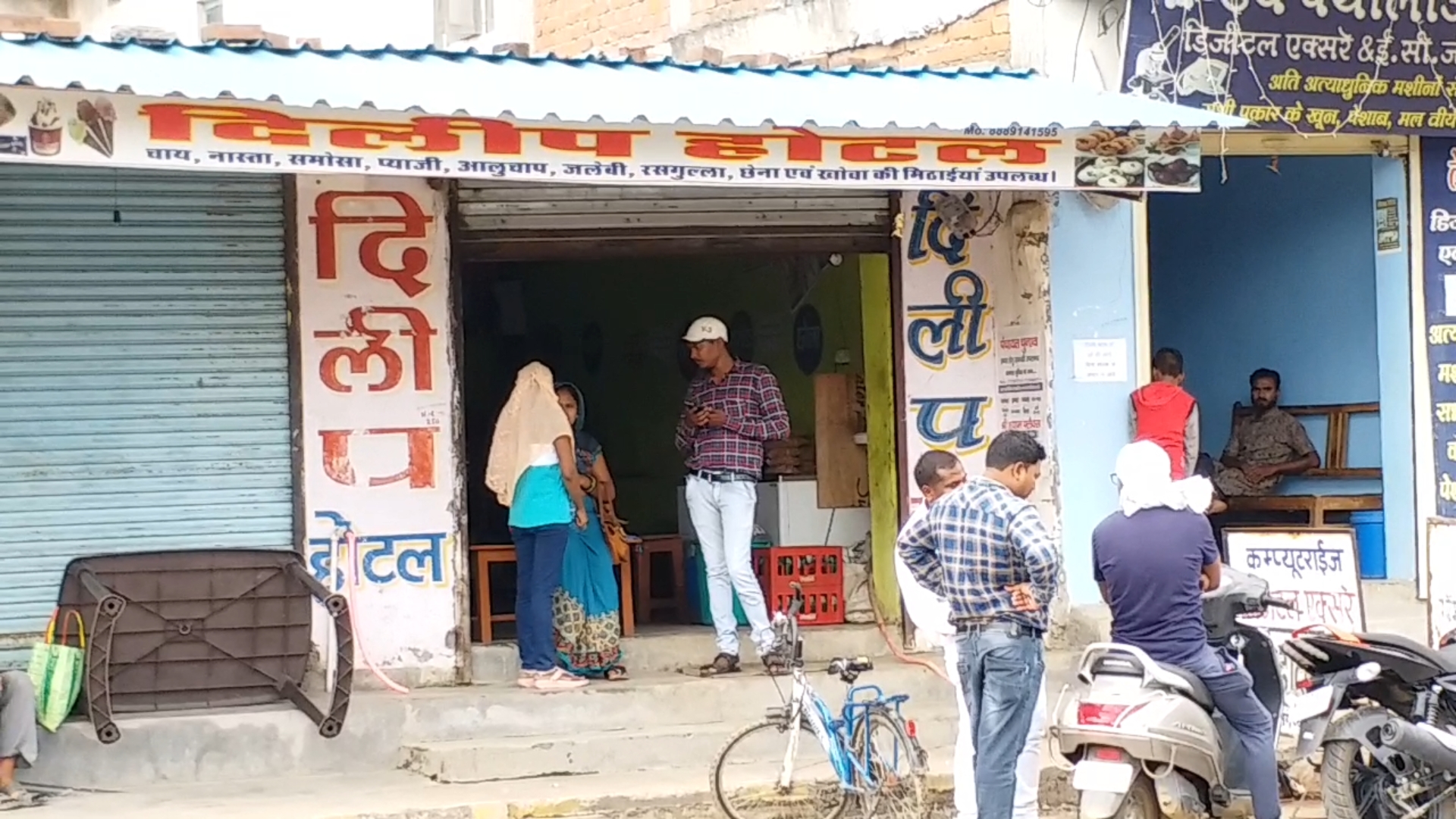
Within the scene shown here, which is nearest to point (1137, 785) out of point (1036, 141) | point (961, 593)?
point (961, 593)

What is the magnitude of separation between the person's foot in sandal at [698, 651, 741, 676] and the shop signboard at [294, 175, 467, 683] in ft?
4.08

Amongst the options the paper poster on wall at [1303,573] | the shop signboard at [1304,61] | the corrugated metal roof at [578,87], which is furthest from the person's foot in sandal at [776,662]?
the shop signboard at [1304,61]

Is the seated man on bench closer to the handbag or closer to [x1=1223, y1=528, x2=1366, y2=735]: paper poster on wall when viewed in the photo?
[x1=1223, y1=528, x2=1366, y2=735]: paper poster on wall

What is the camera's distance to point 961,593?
673 cm

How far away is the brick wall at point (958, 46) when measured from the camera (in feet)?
34.2

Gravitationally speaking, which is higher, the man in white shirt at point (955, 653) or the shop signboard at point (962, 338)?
the shop signboard at point (962, 338)

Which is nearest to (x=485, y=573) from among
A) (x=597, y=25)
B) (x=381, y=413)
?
(x=381, y=413)

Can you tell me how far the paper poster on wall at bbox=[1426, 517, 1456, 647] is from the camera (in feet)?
29.2

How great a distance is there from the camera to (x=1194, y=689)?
6809 mm

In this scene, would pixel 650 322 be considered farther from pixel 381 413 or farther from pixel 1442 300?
pixel 1442 300

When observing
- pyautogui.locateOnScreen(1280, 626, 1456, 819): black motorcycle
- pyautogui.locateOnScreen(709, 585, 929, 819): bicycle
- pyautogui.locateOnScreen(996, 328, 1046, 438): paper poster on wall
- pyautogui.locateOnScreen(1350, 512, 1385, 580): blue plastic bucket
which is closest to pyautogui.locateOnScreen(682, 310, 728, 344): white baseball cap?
pyautogui.locateOnScreen(996, 328, 1046, 438): paper poster on wall

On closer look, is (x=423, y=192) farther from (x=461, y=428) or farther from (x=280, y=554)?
(x=280, y=554)

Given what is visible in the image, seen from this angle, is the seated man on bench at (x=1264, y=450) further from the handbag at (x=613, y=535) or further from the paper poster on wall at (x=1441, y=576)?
the handbag at (x=613, y=535)

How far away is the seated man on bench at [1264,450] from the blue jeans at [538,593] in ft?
16.8
